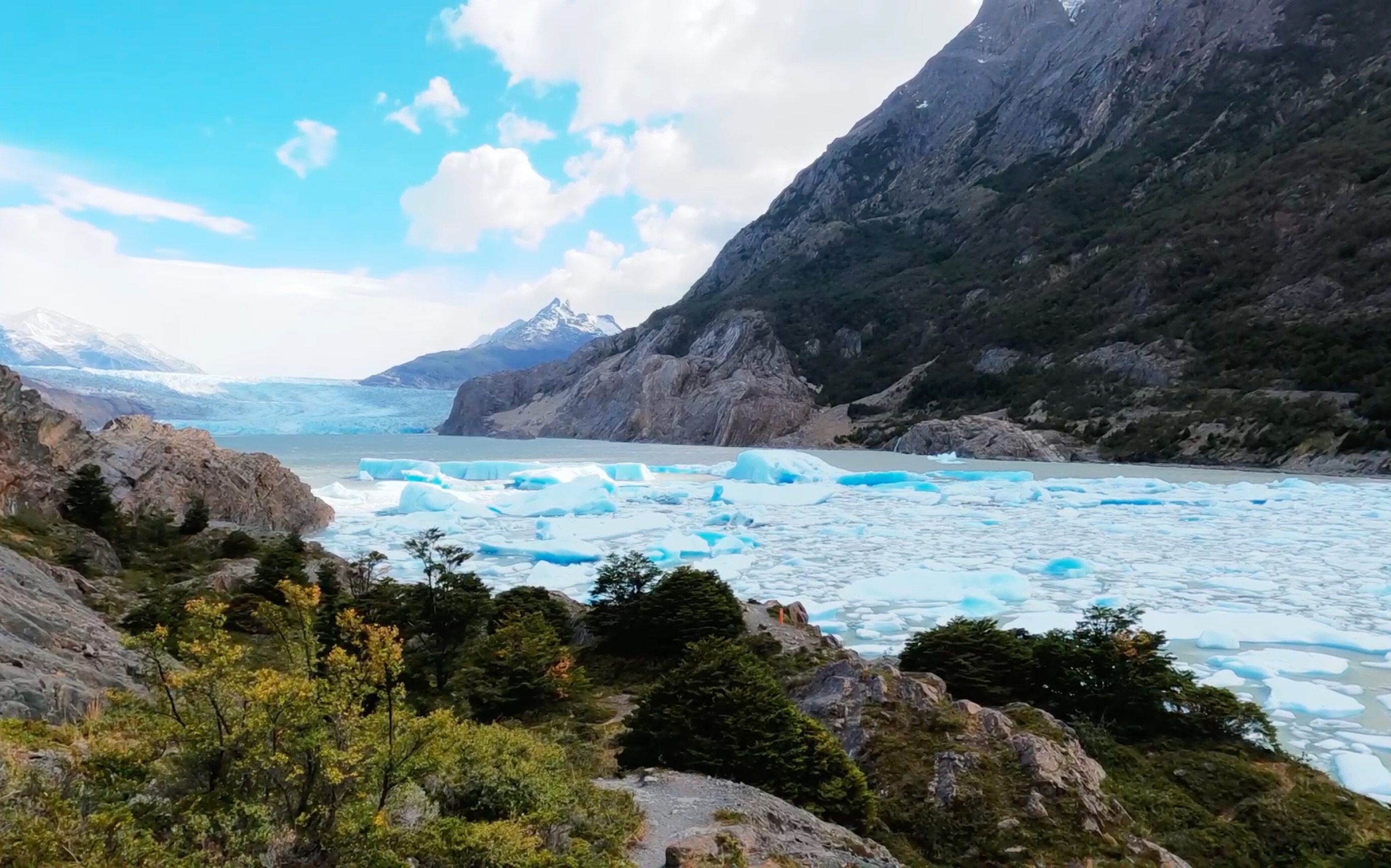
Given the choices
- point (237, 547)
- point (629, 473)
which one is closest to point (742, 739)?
point (237, 547)

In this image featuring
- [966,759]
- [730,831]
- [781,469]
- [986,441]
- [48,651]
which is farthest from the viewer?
[986,441]

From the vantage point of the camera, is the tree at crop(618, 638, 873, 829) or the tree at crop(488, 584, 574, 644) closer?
the tree at crop(618, 638, 873, 829)

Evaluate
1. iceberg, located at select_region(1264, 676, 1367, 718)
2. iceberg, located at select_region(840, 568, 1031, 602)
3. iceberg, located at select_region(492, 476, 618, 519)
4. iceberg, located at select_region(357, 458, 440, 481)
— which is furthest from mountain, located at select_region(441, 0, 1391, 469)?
iceberg, located at select_region(357, 458, 440, 481)

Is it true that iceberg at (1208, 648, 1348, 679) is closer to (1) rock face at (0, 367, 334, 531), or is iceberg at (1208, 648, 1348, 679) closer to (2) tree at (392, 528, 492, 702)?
(2) tree at (392, 528, 492, 702)

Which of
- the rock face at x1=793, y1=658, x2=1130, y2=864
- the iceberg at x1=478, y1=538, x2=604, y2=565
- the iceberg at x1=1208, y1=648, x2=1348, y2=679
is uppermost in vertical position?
the rock face at x1=793, y1=658, x2=1130, y2=864

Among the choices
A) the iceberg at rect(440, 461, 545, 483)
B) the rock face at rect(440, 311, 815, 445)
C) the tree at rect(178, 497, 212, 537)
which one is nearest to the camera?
the tree at rect(178, 497, 212, 537)

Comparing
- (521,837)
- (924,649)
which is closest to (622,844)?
(521,837)

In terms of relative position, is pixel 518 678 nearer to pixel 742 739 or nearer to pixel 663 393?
pixel 742 739
